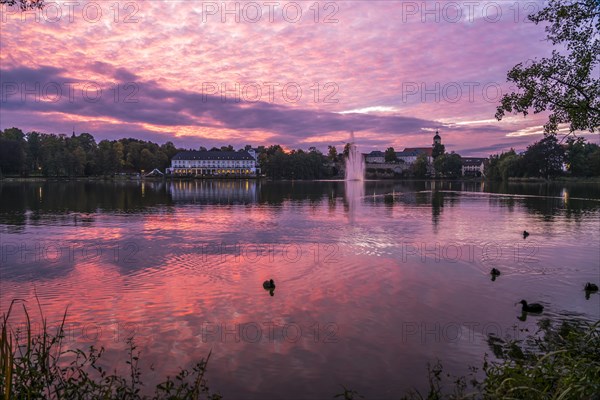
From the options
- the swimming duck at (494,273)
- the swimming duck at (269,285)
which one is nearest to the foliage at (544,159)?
the swimming duck at (494,273)

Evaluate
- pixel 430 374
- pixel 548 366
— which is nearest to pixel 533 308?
pixel 430 374

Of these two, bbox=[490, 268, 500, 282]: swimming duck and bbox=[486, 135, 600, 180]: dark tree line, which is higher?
bbox=[486, 135, 600, 180]: dark tree line

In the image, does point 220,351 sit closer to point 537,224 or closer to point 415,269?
point 415,269

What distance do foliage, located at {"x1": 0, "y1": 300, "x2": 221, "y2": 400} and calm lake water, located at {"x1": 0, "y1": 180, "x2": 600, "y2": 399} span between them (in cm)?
84

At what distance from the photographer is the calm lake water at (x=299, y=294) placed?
44.2 ft

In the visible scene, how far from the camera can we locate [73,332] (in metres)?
15.3

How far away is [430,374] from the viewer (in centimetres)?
1220

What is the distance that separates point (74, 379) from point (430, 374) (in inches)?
358

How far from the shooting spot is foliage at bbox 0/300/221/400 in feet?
26.9

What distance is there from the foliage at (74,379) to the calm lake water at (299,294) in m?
0.84

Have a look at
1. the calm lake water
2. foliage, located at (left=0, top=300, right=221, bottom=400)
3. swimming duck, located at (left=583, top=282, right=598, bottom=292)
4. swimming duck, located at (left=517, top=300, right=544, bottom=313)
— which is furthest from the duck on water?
foliage, located at (left=0, top=300, right=221, bottom=400)

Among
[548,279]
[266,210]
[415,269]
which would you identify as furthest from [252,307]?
[266,210]

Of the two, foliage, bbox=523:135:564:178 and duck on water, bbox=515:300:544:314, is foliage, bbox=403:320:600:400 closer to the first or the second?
duck on water, bbox=515:300:544:314

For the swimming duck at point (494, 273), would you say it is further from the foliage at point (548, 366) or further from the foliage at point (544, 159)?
the foliage at point (544, 159)
